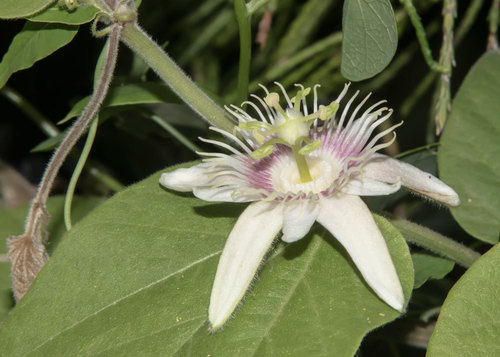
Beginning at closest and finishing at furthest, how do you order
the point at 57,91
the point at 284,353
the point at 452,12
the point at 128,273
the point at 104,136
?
1. the point at 284,353
2. the point at 128,273
3. the point at 452,12
4. the point at 104,136
5. the point at 57,91

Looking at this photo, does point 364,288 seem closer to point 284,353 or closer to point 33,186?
point 284,353

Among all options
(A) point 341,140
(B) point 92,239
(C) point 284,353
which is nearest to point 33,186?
(B) point 92,239

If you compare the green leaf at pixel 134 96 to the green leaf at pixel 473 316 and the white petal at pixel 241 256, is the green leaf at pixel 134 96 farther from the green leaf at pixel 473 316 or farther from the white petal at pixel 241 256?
the green leaf at pixel 473 316

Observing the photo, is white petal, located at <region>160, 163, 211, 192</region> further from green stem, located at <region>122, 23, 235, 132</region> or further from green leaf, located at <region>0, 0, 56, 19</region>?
green leaf, located at <region>0, 0, 56, 19</region>

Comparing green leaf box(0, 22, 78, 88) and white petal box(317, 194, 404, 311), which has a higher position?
green leaf box(0, 22, 78, 88)

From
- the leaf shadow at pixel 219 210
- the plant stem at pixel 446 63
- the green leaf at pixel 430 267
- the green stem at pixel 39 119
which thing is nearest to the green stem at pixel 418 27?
the plant stem at pixel 446 63

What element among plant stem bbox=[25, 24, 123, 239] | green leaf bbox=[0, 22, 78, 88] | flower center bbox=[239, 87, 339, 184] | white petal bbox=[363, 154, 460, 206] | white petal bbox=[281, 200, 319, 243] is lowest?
white petal bbox=[363, 154, 460, 206]

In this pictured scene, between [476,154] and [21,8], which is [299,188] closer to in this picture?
[476,154]

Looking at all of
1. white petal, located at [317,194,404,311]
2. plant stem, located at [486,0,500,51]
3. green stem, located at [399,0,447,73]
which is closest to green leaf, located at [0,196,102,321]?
white petal, located at [317,194,404,311]
